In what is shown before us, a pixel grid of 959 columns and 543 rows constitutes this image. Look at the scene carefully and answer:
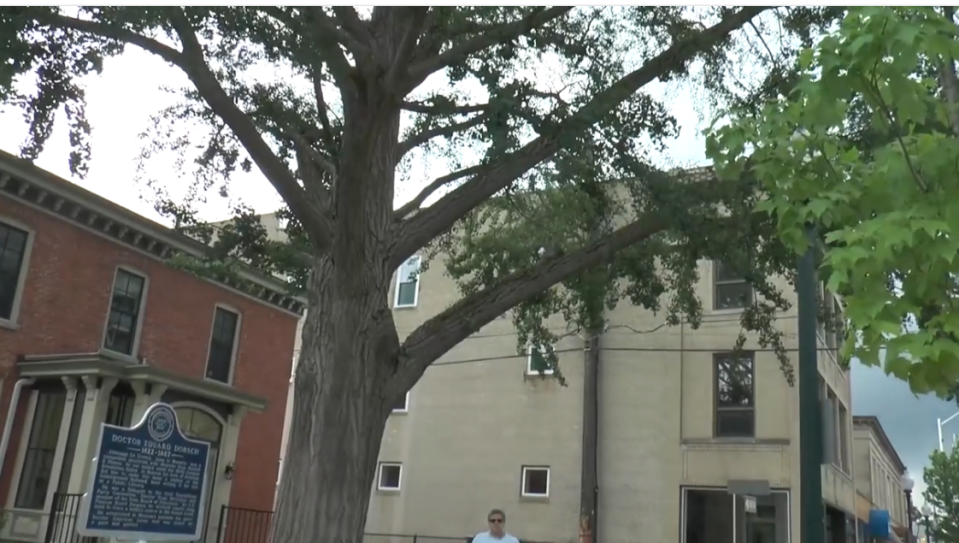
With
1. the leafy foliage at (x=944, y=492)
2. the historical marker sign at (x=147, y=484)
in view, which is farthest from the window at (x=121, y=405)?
the leafy foliage at (x=944, y=492)

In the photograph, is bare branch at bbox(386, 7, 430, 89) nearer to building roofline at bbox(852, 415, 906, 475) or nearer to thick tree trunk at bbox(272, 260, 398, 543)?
thick tree trunk at bbox(272, 260, 398, 543)

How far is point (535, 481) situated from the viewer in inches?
981

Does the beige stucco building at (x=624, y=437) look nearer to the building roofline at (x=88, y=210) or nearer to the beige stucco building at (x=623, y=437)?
the beige stucco building at (x=623, y=437)

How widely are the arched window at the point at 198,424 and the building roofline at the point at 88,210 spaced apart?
291 cm

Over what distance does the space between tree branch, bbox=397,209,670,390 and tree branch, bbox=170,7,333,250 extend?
147cm

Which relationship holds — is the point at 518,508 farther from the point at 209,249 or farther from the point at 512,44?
the point at 512,44

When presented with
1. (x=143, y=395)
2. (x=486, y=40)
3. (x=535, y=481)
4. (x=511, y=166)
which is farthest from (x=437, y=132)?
(x=535, y=481)

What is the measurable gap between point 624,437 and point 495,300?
576 inches

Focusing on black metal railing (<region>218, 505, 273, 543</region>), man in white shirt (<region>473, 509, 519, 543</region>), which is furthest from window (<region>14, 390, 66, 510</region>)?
man in white shirt (<region>473, 509, 519, 543</region>)

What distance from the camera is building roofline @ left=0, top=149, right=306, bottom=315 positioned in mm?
16672

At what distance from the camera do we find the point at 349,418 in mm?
8516

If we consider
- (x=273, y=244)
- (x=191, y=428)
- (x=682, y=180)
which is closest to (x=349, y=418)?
(x=273, y=244)

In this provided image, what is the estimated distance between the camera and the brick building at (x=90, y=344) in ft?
54.6

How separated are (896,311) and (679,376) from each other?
19275 millimetres
